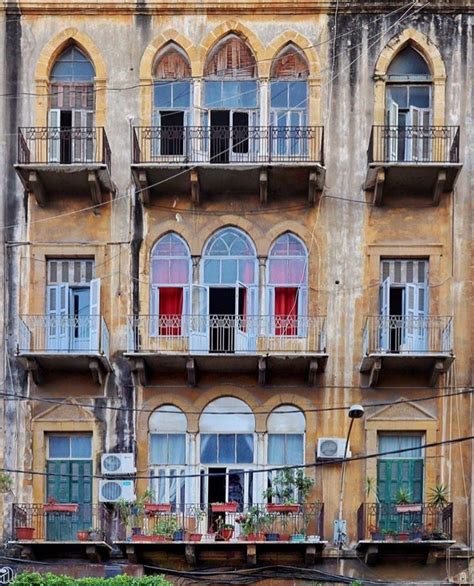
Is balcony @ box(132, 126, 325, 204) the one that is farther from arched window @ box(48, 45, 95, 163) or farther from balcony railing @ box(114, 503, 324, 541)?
balcony railing @ box(114, 503, 324, 541)

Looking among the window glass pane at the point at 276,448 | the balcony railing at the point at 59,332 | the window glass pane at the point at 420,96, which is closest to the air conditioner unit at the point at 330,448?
the window glass pane at the point at 276,448

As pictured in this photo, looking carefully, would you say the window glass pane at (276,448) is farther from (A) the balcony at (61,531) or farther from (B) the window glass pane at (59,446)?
(B) the window glass pane at (59,446)

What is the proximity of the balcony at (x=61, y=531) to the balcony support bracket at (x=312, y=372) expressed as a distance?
4.07m

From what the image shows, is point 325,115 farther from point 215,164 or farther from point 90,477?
point 90,477

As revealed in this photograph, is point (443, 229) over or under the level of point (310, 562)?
over

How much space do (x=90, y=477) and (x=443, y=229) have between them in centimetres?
741

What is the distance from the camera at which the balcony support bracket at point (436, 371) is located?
3488 centimetres

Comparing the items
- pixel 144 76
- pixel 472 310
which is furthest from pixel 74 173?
pixel 472 310

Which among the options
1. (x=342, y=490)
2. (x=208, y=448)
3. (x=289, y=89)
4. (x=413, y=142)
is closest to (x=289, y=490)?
(x=342, y=490)

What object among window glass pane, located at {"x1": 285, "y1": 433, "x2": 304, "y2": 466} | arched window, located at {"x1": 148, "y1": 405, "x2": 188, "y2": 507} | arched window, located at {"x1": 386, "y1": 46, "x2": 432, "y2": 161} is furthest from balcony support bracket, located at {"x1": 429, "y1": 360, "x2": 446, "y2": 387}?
arched window, located at {"x1": 148, "y1": 405, "x2": 188, "y2": 507}

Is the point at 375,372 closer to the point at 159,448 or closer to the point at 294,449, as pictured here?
the point at 294,449

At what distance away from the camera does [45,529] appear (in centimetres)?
3494

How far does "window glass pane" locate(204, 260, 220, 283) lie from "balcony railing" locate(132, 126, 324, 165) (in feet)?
5.75

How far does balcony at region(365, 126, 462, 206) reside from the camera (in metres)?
35.4
